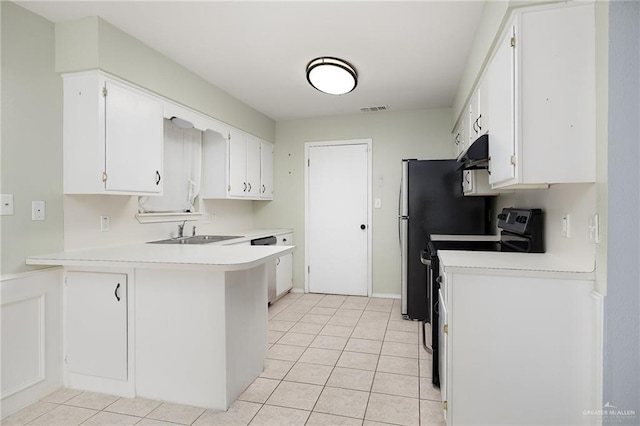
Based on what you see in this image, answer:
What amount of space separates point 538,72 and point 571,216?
2.36ft

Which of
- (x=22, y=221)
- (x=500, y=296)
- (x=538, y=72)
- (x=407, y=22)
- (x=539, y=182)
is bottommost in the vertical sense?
(x=500, y=296)

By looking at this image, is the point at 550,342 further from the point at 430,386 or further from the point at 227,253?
the point at 227,253

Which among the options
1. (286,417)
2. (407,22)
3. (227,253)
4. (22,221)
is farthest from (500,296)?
(22,221)

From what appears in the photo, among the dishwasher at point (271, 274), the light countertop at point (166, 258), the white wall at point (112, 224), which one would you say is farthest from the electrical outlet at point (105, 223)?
the dishwasher at point (271, 274)

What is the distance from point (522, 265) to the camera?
1694 millimetres

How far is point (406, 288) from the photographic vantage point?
3.65 meters

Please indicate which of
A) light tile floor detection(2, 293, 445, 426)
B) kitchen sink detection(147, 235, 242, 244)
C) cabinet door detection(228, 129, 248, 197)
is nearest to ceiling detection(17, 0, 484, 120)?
cabinet door detection(228, 129, 248, 197)

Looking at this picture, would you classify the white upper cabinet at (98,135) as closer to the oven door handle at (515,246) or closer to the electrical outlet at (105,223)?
the electrical outlet at (105,223)

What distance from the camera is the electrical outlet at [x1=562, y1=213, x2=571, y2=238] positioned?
1.79m

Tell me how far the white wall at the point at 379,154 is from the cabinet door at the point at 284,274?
163mm

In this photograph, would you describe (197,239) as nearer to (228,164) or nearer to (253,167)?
(228,164)

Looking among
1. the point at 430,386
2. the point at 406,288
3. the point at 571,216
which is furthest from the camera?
the point at 406,288

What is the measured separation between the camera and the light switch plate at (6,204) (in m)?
2.01

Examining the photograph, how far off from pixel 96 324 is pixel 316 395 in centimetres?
145
